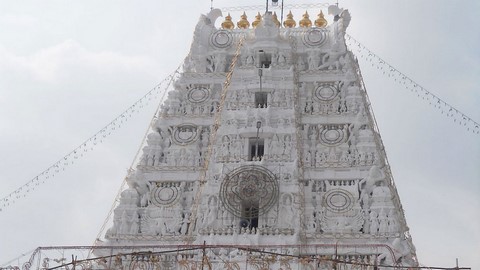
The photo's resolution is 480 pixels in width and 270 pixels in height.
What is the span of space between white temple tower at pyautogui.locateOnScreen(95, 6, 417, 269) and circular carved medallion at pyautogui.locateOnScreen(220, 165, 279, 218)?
0.04 m

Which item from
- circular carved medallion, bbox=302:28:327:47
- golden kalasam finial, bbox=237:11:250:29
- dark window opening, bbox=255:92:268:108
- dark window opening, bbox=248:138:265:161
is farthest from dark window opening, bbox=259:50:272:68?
dark window opening, bbox=248:138:265:161

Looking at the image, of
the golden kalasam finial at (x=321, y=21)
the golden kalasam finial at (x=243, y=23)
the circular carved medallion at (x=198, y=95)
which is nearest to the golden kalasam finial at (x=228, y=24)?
the golden kalasam finial at (x=243, y=23)

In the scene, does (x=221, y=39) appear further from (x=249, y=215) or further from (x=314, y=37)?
(x=249, y=215)

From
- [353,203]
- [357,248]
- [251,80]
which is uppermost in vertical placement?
[251,80]

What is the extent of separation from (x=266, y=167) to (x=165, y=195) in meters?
4.82

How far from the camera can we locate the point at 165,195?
118ft

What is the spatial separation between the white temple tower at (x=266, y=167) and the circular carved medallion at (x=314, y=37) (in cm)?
6

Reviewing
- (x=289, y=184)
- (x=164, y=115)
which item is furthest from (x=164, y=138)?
(x=289, y=184)

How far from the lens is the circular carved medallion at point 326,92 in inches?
1515

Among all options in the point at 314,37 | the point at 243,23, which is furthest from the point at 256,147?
the point at 243,23

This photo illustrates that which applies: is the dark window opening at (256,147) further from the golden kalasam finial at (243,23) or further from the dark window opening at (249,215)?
the golden kalasam finial at (243,23)

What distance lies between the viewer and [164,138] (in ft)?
125

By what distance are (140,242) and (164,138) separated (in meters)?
5.83

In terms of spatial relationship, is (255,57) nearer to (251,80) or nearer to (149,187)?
(251,80)
